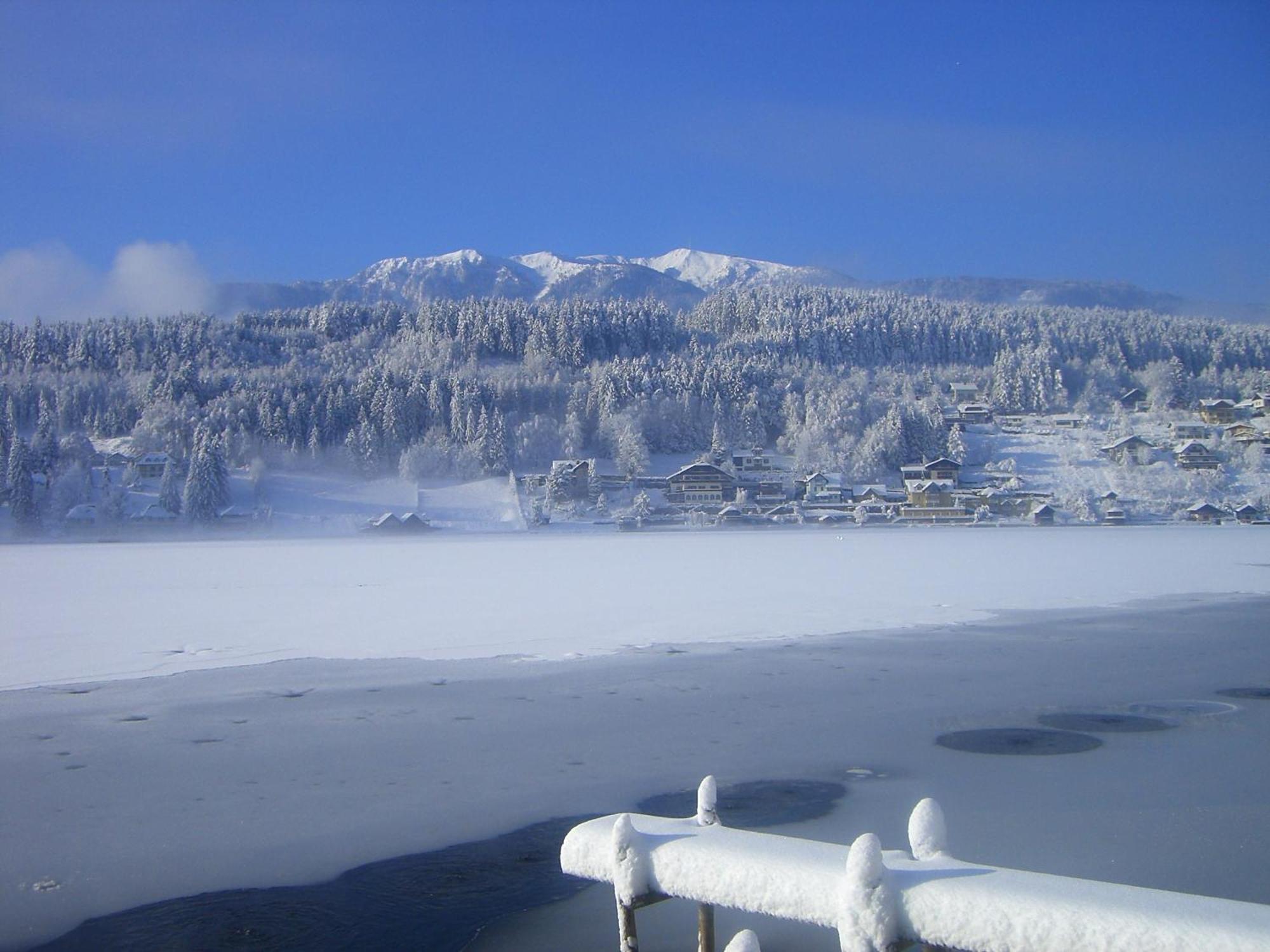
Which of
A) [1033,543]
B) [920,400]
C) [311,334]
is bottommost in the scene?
[1033,543]

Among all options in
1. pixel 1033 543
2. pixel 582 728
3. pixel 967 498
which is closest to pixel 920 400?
pixel 967 498

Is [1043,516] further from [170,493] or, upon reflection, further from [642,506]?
[170,493]

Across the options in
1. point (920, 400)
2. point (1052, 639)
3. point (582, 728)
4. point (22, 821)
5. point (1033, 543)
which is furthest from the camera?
point (920, 400)

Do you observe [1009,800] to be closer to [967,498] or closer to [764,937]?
[764,937]

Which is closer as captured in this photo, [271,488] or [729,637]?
[729,637]

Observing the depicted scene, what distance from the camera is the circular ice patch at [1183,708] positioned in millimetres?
8109

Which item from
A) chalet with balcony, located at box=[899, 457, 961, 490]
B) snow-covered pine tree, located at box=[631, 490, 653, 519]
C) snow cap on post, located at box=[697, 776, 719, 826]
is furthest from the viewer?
chalet with balcony, located at box=[899, 457, 961, 490]

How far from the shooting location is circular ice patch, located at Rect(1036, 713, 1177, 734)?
25.0 feet

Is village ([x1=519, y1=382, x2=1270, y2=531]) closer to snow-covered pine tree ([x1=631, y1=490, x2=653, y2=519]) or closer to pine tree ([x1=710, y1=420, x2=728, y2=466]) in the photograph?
snow-covered pine tree ([x1=631, y1=490, x2=653, y2=519])

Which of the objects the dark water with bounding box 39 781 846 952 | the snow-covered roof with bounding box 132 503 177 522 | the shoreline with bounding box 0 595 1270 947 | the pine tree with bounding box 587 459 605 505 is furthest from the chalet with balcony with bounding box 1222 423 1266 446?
the dark water with bounding box 39 781 846 952

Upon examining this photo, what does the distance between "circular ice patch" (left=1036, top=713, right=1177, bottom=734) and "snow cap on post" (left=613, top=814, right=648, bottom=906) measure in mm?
5493

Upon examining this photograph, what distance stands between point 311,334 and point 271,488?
125 ft

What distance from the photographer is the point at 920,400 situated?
77.4 meters

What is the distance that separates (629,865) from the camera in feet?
10.4
